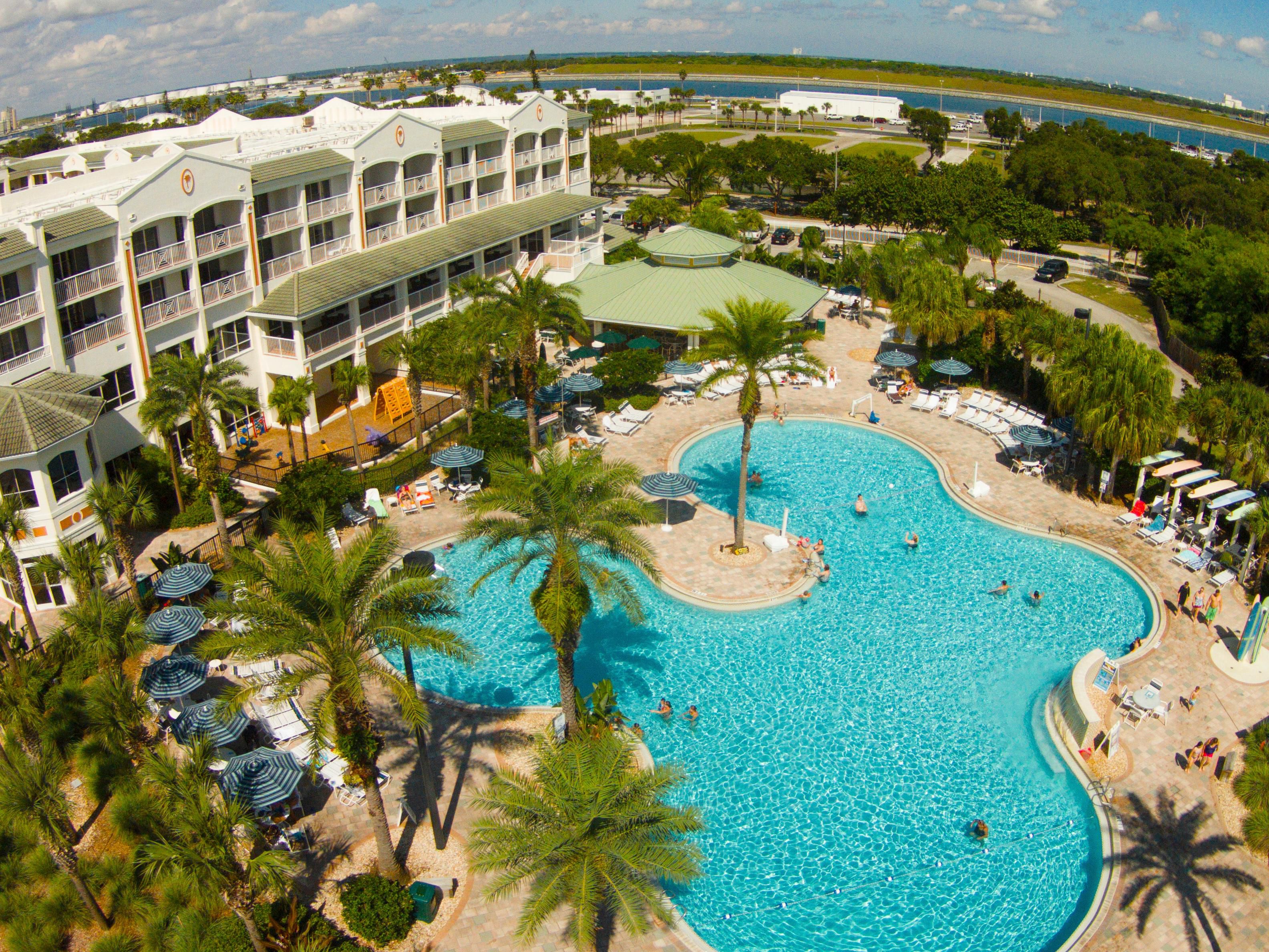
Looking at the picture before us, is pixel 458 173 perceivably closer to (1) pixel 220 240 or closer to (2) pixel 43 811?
(1) pixel 220 240

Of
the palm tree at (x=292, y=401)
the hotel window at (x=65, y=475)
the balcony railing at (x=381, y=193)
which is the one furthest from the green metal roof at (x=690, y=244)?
the hotel window at (x=65, y=475)

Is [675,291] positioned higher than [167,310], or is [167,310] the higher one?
[167,310]

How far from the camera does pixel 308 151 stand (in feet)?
136

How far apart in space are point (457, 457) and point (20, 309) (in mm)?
14646

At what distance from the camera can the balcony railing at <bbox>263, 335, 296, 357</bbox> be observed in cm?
3784

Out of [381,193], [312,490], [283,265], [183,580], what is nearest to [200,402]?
[312,490]

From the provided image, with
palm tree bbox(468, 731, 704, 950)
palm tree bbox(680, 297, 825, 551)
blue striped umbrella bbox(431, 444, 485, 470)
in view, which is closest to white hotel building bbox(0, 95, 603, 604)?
blue striped umbrella bbox(431, 444, 485, 470)

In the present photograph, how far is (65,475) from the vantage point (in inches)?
1096

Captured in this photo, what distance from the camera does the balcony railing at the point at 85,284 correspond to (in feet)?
99.1

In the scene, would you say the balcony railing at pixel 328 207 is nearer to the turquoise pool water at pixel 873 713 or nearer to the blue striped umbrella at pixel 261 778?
the turquoise pool water at pixel 873 713

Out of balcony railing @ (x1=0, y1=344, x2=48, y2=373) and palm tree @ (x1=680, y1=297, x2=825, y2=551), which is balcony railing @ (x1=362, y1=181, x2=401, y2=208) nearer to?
balcony railing @ (x1=0, y1=344, x2=48, y2=373)

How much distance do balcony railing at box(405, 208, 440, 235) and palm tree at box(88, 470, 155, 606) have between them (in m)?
22.5

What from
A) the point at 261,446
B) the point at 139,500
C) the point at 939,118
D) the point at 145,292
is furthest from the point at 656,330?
the point at 939,118

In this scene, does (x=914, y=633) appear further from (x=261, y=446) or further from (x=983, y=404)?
(x=261, y=446)
